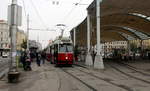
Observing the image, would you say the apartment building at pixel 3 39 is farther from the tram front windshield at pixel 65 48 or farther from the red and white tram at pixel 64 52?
the tram front windshield at pixel 65 48

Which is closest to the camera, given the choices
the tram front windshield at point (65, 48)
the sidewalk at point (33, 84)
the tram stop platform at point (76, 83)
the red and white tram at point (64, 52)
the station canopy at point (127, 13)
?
the tram stop platform at point (76, 83)

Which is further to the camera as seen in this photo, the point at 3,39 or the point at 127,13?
the point at 3,39

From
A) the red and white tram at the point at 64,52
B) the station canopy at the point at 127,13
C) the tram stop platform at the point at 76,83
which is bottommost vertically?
the tram stop platform at the point at 76,83

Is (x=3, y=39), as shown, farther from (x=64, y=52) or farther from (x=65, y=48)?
(x=64, y=52)

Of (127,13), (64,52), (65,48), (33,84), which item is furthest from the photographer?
(127,13)

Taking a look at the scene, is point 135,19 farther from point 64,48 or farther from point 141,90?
point 141,90

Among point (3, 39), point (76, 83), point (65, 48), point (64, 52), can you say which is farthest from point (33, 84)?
point (3, 39)

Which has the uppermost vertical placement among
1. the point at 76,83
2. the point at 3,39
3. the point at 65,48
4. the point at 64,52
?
the point at 3,39

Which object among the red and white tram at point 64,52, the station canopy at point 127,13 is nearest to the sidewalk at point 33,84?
the red and white tram at point 64,52

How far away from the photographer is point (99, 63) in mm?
25516

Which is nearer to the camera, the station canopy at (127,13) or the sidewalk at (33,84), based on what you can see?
the sidewalk at (33,84)

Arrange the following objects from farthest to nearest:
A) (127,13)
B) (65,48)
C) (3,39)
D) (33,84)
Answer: (3,39)
(127,13)
(65,48)
(33,84)

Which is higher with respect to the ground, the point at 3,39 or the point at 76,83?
the point at 3,39

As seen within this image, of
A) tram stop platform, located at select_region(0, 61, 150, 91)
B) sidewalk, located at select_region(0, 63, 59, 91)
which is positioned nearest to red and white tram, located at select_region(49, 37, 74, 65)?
tram stop platform, located at select_region(0, 61, 150, 91)
